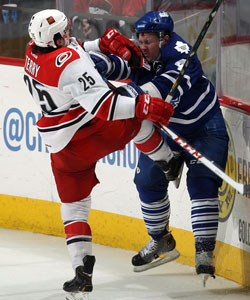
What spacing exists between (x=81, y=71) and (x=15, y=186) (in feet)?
6.50

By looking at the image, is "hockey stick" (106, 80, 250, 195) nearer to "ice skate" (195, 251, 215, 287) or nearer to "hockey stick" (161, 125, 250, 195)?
"hockey stick" (161, 125, 250, 195)

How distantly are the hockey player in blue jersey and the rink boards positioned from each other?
173mm

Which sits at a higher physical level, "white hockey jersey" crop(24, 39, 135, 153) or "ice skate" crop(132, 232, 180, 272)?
"white hockey jersey" crop(24, 39, 135, 153)

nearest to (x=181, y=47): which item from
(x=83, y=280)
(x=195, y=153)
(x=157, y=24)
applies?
(x=157, y=24)

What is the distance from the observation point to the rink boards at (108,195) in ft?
13.7

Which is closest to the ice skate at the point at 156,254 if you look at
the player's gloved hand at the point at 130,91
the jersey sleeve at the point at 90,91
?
the player's gloved hand at the point at 130,91

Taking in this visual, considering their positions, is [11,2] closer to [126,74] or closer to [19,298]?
[126,74]

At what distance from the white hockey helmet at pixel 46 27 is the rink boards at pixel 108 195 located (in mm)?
974

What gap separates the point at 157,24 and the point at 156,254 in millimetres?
1126

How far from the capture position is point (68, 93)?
366 cm

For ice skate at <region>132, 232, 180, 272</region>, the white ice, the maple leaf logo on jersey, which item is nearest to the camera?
the maple leaf logo on jersey

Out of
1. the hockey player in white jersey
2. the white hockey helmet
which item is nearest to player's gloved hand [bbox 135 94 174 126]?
the hockey player in white jersey

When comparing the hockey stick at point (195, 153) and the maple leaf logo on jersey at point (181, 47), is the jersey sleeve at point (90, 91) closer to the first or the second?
the hockey stick at point (195, 153)

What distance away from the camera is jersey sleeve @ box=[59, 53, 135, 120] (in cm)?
360
